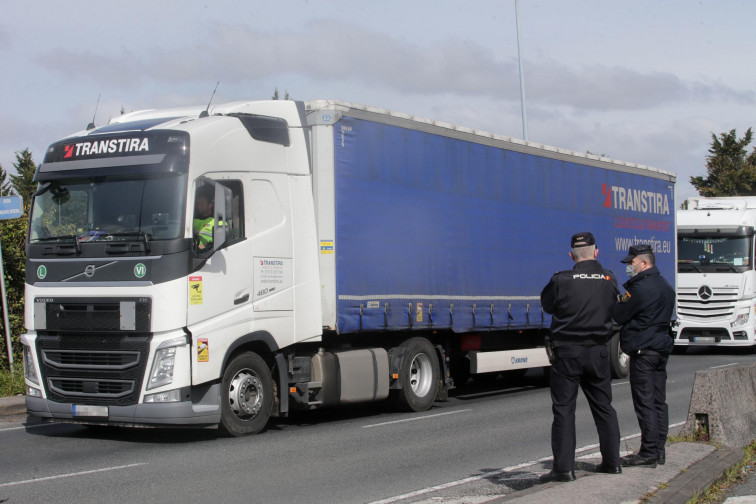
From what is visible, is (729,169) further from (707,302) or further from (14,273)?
(14,273)

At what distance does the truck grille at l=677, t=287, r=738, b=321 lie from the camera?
2394 cm

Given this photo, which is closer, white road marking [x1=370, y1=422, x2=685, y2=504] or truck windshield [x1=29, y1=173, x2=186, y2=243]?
white road marking [x1=370, y1=422, x2=685, y2=504]

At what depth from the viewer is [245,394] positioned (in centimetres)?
1087

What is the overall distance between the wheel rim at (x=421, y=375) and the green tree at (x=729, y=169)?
3661 centimetres

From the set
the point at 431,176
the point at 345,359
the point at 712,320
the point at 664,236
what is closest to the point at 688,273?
the point at 712,320

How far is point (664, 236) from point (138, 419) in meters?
12.7

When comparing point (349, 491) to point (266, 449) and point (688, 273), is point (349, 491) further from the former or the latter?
point (688, 273)

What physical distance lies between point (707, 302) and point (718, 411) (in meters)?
15.7

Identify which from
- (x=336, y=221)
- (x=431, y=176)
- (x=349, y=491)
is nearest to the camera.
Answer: (x=349, y=491)

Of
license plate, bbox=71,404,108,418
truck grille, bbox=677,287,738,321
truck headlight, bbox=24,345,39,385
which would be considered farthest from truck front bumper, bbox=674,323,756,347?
truck headlight, bbox=24,345,39,385

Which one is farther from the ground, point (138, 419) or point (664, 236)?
point (664, 236)

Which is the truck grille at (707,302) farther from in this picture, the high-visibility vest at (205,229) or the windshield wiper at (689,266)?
the high-visibility vest at (205,229)

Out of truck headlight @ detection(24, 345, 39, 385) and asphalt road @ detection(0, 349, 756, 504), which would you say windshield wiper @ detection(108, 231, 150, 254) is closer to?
truck headlight @ detection(24, 345, 39, 385)

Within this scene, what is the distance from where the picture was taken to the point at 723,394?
950cm
